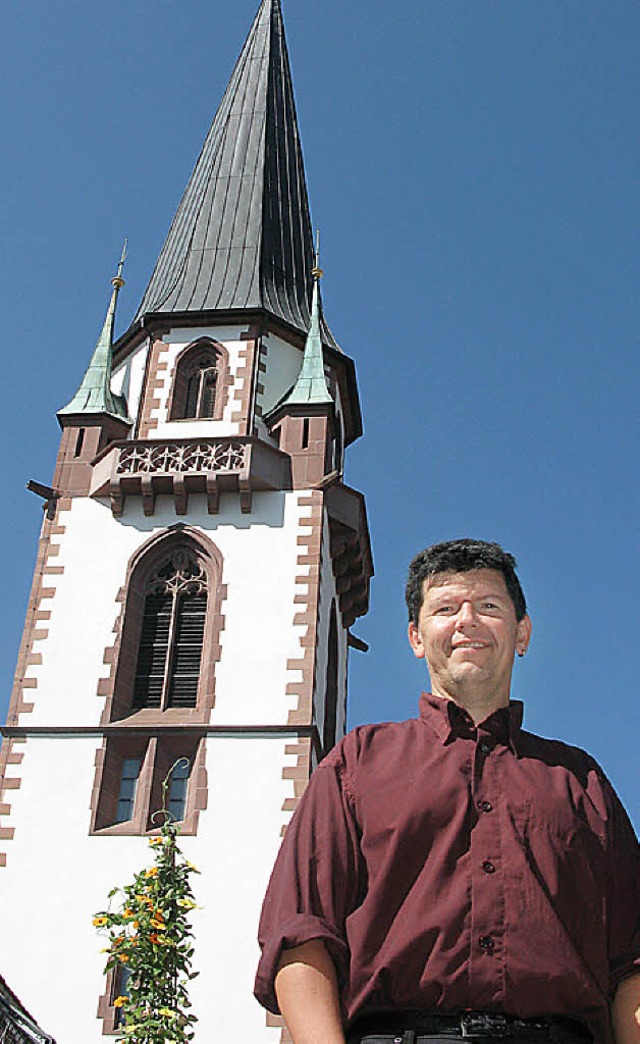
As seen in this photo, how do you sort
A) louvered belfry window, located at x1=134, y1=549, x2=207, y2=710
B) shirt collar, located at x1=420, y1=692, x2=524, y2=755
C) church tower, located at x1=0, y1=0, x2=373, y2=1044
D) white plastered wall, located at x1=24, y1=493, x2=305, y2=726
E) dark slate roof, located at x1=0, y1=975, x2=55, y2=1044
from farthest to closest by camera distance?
louvered belfry window, located at x1=134, y1=549, x2=207, y2=710 < white plastered wall, located at x1=24, y1=493, x2=305, y2=726 < church tower, located at x1=0, y1=0, x2=373, y2=1044 < dark slate roof, located at x1=0, y1=975, x2=55, y2=1044 < shirt collar, located at x1=420, y1=692, x2=524, y2=755

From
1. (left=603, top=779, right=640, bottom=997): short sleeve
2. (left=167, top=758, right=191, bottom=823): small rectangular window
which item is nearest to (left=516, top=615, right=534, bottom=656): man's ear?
(left=603, top=779, right=640, bottom=997): short sleeve

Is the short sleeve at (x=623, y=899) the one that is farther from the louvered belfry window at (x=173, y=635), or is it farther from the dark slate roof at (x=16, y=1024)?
the louvered belfry window at (x=173, y=635)

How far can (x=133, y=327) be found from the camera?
82.1 ft

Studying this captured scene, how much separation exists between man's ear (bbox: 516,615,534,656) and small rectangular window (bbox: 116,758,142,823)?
15419 millimetres

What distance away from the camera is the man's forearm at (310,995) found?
9.27 ft

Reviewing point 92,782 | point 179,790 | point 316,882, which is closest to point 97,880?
point 92,782

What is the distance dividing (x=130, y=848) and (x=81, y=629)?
3561 millimetres

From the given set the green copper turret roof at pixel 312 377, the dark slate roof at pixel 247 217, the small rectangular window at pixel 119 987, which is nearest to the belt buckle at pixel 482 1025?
the small rectangular window at pixel 119 987

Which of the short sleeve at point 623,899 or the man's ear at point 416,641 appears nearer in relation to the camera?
the short sleeve at point 623,899

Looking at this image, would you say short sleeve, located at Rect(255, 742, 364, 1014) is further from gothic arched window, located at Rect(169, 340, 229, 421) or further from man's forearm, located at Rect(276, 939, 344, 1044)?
gothic arched window, located at Rect(169, 340, 229, 421)

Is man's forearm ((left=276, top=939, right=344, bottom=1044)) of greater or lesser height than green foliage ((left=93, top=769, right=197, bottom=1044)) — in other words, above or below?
below

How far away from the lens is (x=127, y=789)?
18594 mm

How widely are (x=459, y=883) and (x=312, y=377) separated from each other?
66.4 ft

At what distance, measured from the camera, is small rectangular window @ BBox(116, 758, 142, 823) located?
60.3ft
